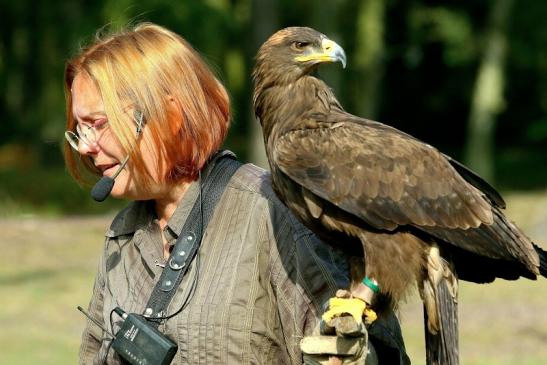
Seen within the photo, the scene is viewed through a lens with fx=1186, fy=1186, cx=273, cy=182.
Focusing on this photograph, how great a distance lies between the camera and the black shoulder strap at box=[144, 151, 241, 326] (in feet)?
13.5

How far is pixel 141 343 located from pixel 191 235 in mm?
411

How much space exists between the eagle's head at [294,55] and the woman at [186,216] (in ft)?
1.94

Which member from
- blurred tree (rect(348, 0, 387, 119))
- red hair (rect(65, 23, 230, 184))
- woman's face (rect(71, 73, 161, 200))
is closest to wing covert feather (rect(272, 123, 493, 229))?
red hair (rect(65, 23, 230, 184))

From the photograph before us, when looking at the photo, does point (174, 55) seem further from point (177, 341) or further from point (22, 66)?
point (22, 66)

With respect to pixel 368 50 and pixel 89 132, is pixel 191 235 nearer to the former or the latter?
pixel 89 132

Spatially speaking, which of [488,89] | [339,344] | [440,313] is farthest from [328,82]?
[339,344]

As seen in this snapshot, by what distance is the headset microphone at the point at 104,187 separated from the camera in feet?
13.3

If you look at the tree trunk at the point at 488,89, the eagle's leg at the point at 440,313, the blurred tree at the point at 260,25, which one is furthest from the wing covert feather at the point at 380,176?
the tree trunk at the point at 488,89

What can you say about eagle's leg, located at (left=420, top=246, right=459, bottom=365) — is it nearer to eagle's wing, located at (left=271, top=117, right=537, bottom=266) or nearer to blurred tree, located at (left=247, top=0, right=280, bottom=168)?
eagle's wing, located at (left=271, top=117, right=537, bottom=266)

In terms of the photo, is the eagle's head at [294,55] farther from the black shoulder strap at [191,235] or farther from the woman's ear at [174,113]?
the woman's ear at [174,113]

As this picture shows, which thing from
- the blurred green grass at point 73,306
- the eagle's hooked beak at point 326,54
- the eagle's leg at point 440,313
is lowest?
the blurred green grass at point 73,306

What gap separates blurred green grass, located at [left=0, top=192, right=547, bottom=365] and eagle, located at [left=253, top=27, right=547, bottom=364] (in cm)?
523

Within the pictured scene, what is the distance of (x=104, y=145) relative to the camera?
4188mm

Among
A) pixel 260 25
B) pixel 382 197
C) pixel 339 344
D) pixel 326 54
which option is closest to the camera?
pixel 339 344
